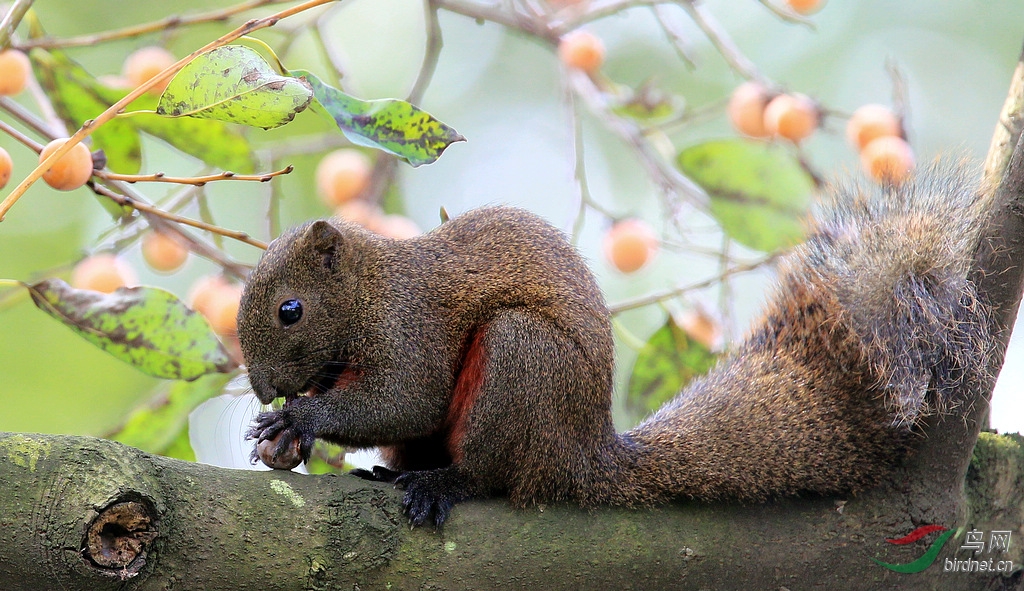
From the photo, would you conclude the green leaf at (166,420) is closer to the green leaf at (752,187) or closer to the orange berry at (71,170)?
the orange berry at (71,170)

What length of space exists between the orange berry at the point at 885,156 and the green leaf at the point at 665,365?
67 cm

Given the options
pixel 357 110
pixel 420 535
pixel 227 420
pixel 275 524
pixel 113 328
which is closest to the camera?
pixel 275 524

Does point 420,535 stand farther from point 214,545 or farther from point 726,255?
point 726,255

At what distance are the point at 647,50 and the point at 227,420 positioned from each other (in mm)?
5223

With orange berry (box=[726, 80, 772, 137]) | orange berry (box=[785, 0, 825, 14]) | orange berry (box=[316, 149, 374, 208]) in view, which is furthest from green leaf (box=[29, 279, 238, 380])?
orange berry (box=[785, 0, 825, 14])

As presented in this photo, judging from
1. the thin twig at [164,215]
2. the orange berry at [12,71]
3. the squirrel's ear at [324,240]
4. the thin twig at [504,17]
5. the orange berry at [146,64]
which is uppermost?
the thin twig at [504,17]

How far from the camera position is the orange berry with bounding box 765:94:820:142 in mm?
2586

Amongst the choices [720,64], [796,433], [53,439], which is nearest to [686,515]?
Result: [796,433]

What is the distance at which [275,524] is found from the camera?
5.14 feet

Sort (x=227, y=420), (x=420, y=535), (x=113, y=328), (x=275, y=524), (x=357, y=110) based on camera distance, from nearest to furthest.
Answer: (x=275, y=524)
(x=420, y=535)
(x=357, y=110)
(x=113, y=328)
(x=227, y=420)

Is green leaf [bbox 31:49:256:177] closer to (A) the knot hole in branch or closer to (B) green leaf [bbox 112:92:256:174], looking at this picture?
(B) green leaf [bbox 112:92:256:174]

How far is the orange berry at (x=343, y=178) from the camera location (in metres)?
2.73

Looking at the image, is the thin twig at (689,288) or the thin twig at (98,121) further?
the thin twig at (689,288)

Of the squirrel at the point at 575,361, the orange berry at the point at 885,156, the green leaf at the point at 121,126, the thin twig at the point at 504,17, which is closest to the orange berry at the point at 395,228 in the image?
the squirrel at the point at 575,361
